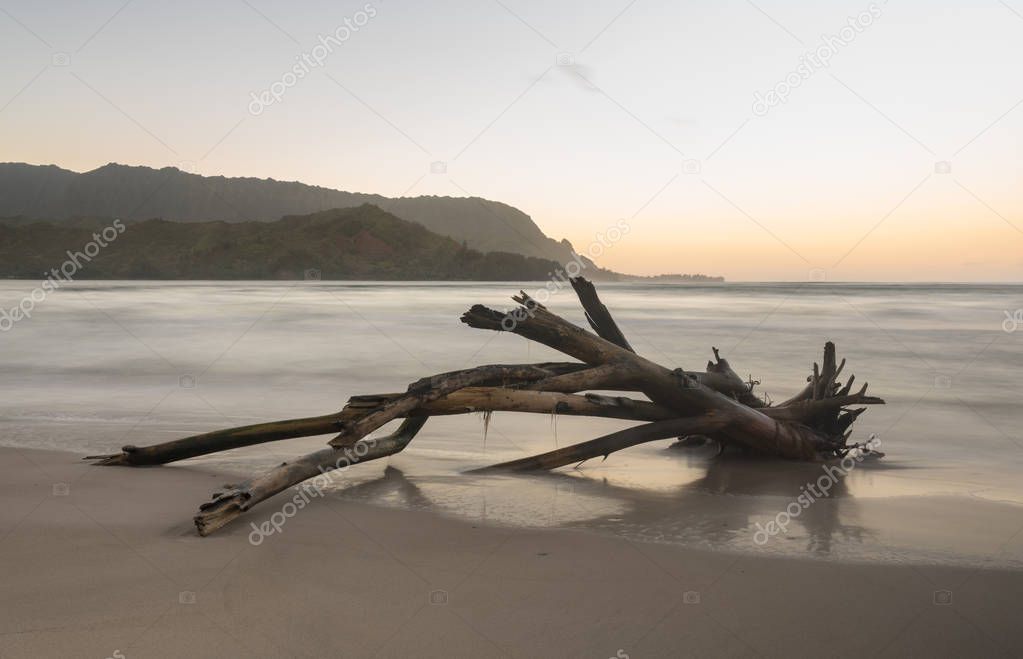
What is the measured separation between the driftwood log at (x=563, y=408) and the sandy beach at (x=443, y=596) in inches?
28.6

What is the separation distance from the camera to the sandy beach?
3.05m

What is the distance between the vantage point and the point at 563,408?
568cm

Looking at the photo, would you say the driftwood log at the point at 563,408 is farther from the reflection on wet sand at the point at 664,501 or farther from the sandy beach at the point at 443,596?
the sandy beach at the point at 443,596

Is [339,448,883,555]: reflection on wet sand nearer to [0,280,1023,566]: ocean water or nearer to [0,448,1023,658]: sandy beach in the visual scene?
[0,280,1023,566]: ocean water

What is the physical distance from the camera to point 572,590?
361 cm

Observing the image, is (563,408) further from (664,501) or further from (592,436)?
(592,436)

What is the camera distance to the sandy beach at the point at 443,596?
3.05m

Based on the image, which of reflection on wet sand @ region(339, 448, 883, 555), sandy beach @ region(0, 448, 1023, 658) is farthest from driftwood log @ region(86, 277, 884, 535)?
sandy beach @ region(0, 448, 1023, 658)

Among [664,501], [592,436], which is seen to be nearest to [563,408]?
[664,501]

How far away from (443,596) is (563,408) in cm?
238

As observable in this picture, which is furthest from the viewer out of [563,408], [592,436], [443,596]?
[592,436]

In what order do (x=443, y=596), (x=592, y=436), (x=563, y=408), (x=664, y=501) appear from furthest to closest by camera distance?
(x=592, y=436)
(x=563, y=408)
(x=664, y=501)
(x=443, y=596)

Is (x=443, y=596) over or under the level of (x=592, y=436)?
under

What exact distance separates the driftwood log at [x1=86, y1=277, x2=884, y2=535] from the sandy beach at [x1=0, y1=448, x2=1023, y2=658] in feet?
2.39
